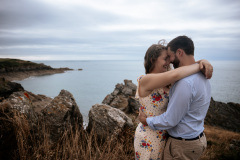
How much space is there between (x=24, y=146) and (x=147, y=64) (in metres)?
3.36

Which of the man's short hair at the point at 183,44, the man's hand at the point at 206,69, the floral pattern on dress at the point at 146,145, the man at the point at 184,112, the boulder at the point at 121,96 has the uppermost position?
the man's short hair at the point at 183,44

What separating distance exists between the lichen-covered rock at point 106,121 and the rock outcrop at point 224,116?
1834cm

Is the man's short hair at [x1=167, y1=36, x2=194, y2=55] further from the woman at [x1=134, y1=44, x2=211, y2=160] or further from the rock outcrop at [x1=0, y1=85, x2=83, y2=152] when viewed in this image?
the rock outcrop at [x1=0, y1=85, x2=83, y2=152]

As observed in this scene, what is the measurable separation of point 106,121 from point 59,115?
1397mm

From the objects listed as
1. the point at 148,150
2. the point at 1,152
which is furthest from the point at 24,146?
the point at 148,150

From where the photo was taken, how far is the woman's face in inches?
100

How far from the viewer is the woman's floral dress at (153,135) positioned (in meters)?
2.55

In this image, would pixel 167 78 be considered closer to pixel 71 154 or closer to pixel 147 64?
pixel 147 64

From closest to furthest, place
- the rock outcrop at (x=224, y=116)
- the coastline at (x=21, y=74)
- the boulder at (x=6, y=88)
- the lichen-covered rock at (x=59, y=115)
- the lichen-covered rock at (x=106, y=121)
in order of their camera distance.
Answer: the lichen-covered rock at (x=59, y=115) < the lichen-covered rock at (x=106, y=121) < the boulder at (x=6, y=88) < the rock outcrop at (x=224, y=116) < the coastline at (x=21, y=74)

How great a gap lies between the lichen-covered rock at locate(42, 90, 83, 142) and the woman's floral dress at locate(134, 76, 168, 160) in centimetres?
241

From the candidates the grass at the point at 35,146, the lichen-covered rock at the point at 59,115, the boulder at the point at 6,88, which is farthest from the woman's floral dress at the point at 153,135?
the boulder at the point at 6,88

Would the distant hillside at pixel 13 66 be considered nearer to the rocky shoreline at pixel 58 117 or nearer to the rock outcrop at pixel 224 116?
the rock outcrop at pixel 224 116

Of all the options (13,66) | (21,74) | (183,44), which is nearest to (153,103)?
(183,44)

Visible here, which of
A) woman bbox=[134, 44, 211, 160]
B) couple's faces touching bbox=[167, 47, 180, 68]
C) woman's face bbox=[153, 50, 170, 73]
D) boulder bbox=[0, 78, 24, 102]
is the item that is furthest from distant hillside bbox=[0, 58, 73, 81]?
couple's faces touching bbox=[167, 47, 180, 68]
